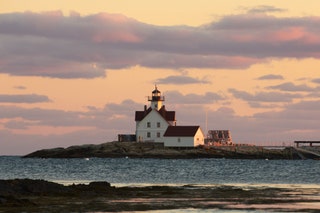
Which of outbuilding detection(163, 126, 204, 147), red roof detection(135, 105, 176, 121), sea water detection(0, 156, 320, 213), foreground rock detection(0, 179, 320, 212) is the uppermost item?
red roof detection(135, 105, 176, 121)

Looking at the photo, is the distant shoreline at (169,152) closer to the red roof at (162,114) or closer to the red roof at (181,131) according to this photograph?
the red roof at (181,131)

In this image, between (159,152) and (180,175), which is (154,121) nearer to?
(159,152)

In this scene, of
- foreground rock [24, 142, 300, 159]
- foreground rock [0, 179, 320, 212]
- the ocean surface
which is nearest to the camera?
foreground rock [0, 179, 320, 212]

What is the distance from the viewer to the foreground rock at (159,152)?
14800 centimetres

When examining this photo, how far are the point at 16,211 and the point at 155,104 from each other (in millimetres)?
121193

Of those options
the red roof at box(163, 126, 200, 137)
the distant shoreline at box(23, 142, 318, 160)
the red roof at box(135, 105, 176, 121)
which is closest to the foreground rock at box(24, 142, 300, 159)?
the distant shoreline at box(23, 142, 318, 160)

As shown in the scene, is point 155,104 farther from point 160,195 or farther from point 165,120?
point 160,195

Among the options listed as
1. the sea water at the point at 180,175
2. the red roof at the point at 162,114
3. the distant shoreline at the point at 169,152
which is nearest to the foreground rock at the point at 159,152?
the distant shoreline at the point at 169,152

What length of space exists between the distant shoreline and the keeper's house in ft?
4.34

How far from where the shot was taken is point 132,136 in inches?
6216

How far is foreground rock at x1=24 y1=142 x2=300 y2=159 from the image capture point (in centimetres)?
14800

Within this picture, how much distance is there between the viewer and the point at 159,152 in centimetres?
14788

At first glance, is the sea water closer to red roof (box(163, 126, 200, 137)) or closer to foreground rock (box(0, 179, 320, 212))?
foreground rock (box(0, 179, 320, 212))

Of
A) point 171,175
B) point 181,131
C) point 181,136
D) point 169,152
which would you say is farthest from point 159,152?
point 171,175
